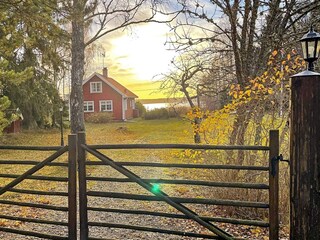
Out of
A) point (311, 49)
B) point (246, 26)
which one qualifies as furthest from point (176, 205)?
point (246, 26)

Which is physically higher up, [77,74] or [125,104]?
[77,74]

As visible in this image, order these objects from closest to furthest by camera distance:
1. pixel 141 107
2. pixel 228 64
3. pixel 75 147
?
1. pixel 75 147
2. pixel 228 64
3. pixel 141 107

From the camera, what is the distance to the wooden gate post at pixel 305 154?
9.40 feet

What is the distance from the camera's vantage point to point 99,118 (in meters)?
30.9

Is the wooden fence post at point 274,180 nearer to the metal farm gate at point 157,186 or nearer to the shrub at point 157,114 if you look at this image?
the metal farm gate at point 157,186

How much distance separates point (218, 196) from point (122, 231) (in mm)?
1781

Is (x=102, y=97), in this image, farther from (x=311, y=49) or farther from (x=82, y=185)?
(x=311, y=49)

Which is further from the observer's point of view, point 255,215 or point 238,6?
point 238,6

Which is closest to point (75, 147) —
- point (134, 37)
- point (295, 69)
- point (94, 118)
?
point (295, 69)

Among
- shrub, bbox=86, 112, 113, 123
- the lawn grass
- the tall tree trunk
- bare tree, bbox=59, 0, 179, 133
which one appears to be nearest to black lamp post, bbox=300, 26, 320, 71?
the lawn grass

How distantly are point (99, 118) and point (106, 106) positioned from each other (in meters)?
2.87

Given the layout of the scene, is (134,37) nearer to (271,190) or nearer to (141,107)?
(271,190)

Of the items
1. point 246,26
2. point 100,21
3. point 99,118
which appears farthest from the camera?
point 99,118

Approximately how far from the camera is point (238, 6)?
6488 millimetres
